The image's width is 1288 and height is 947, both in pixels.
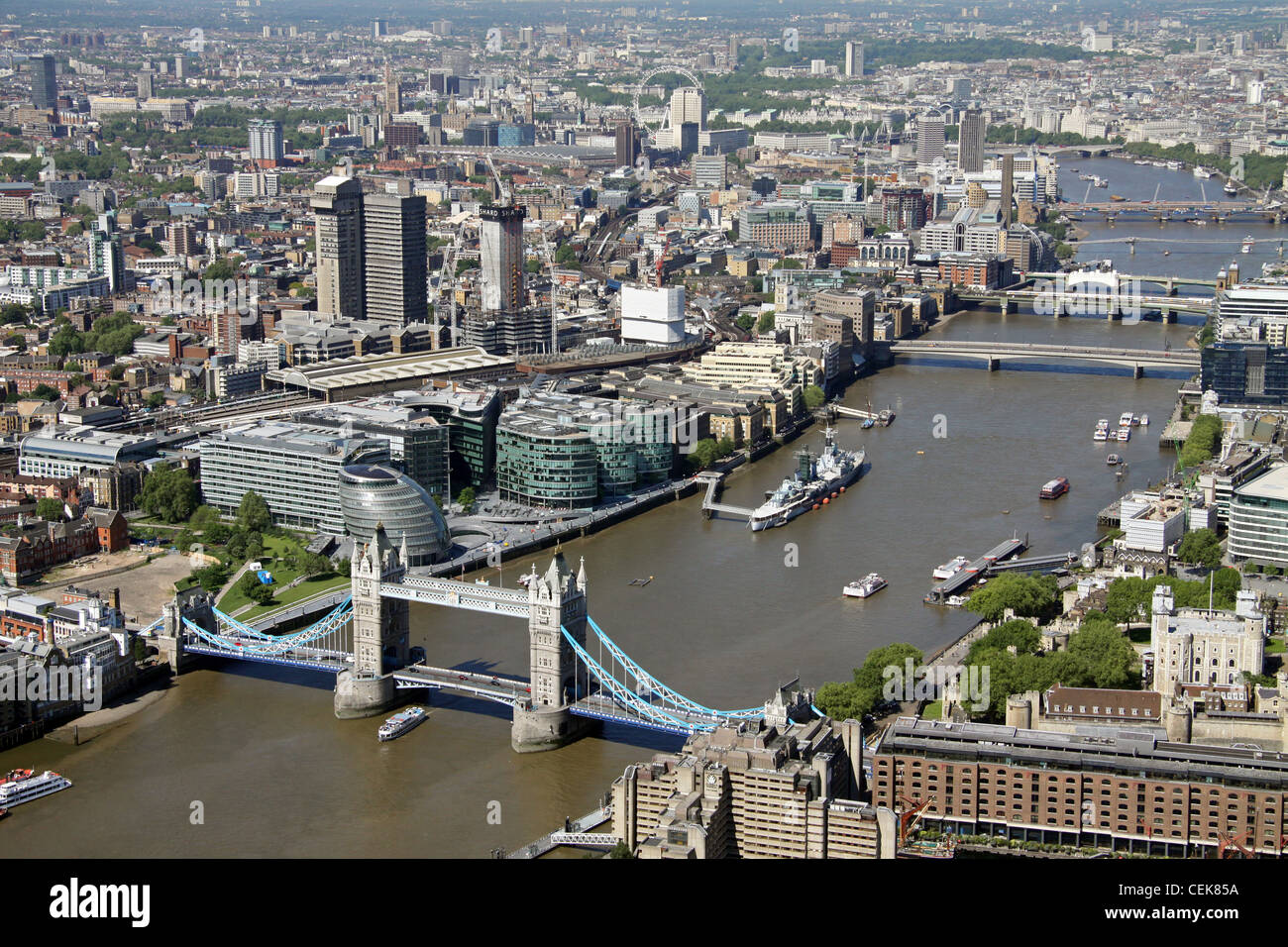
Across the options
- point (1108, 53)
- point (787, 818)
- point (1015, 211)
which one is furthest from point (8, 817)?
point (1108, 53)

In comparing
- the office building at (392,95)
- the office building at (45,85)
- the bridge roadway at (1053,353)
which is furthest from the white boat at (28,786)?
the office building at (392,95)

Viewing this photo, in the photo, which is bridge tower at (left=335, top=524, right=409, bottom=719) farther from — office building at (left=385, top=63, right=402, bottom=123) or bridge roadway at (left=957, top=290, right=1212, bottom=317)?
office building at (left=385, top=63, right=402, bottom=123)

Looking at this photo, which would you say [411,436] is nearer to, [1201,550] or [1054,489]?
[1054,489]

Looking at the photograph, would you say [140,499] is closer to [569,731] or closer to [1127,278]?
[569,731]

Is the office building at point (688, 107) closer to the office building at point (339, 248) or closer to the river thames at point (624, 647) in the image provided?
the office building at point (339, 248)

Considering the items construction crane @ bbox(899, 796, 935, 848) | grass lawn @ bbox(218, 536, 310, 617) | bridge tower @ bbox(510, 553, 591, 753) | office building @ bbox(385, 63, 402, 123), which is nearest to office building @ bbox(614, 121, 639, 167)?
office building @ bbox(385, 63, 402, 123)

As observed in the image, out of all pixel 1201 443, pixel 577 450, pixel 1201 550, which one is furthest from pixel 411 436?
pixel 1201 443
